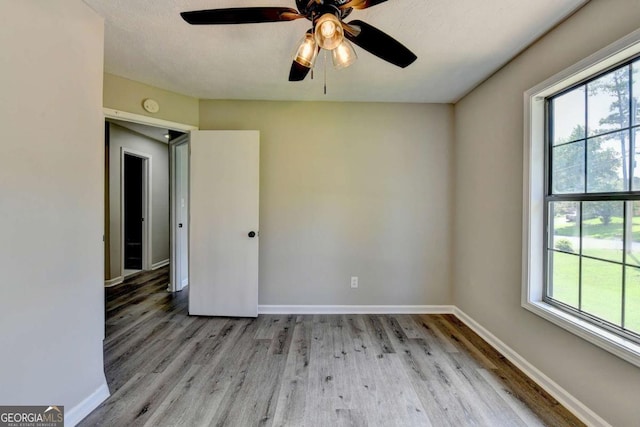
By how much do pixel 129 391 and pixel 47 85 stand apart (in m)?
1.83

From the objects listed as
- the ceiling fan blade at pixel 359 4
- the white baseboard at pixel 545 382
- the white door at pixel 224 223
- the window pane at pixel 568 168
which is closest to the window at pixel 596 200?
the window pane at pixel 568 168

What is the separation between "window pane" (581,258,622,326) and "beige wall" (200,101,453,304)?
1436 millimetres

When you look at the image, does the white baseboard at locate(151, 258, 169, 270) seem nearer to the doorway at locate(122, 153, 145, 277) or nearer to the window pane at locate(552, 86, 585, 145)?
the doorway at locate(122, 153, 145, 277)

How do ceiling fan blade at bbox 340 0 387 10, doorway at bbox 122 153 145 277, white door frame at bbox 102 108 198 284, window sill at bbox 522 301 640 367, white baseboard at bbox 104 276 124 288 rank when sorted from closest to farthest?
ceiling fan blade at bbox 340 0 387 10
window sill at bbox 522 301 640 367
white door frame at bbox 102 108 198 284
white baseboard at bbox 104 276 124 288
doorway at bbox 122 153 145 277

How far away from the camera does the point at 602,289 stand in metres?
1.51

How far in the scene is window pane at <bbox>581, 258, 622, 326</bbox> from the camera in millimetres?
1430

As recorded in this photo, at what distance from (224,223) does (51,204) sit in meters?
1.53

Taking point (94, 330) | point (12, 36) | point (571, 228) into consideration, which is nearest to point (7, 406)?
point (94, 330)

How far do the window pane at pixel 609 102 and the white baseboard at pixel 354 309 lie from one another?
84.2 inches

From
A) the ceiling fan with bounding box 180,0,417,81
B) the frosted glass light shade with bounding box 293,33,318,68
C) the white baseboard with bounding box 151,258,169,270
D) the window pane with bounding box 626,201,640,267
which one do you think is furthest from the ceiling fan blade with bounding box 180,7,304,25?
the white baseboard with bounding box 151,258,169,270

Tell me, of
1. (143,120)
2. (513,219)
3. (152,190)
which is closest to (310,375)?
(513,219)

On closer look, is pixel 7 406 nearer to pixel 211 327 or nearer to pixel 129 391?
pixel 129 391

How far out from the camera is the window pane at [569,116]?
5.38 ft

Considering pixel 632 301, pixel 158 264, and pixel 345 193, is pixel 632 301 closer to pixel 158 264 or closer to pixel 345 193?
pixel 345 193
